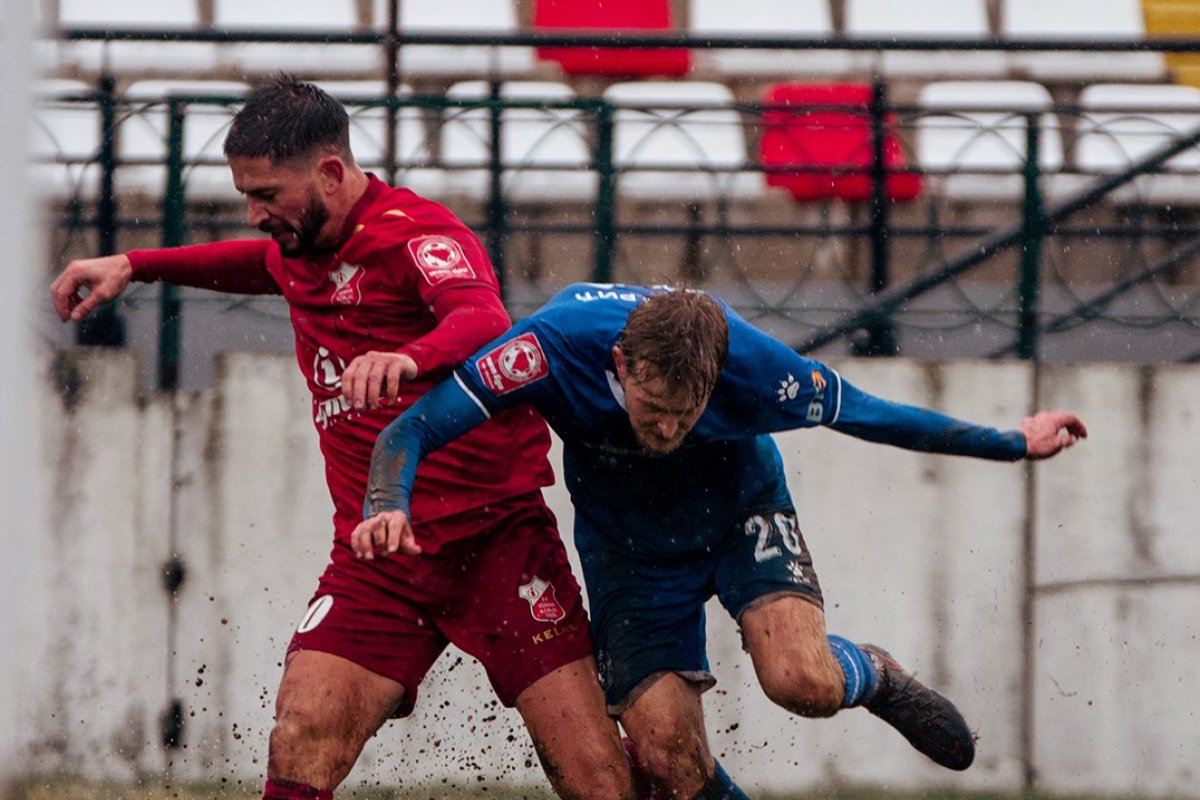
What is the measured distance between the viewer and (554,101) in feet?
26.5

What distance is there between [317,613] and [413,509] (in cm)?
42

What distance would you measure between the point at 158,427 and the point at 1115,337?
178 inches

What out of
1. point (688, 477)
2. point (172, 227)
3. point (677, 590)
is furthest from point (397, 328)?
point (172, 227)

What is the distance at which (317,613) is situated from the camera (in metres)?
5.09

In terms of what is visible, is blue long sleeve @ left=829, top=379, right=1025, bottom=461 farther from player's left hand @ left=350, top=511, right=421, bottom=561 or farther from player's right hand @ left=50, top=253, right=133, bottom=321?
player's right hand @ left=50, top=253, right=133, bottom=321

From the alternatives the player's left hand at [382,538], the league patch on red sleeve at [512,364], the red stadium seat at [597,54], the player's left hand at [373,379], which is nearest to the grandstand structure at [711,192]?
the red stadium seat at [597,54]

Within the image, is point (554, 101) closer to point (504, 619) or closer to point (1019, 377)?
point (1019, 377)

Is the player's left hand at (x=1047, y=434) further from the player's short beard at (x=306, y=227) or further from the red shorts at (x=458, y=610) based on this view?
the player's short beard at (x=306, y=227)

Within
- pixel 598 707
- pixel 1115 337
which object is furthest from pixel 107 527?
pixel 1115 337

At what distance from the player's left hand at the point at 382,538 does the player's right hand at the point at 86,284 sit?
1.48 m

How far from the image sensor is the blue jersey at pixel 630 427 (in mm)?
4703

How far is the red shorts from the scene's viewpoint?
5051 millimetres

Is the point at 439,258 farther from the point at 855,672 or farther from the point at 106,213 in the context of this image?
→ the point at 106,213

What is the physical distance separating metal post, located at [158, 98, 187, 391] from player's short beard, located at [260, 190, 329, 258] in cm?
312
